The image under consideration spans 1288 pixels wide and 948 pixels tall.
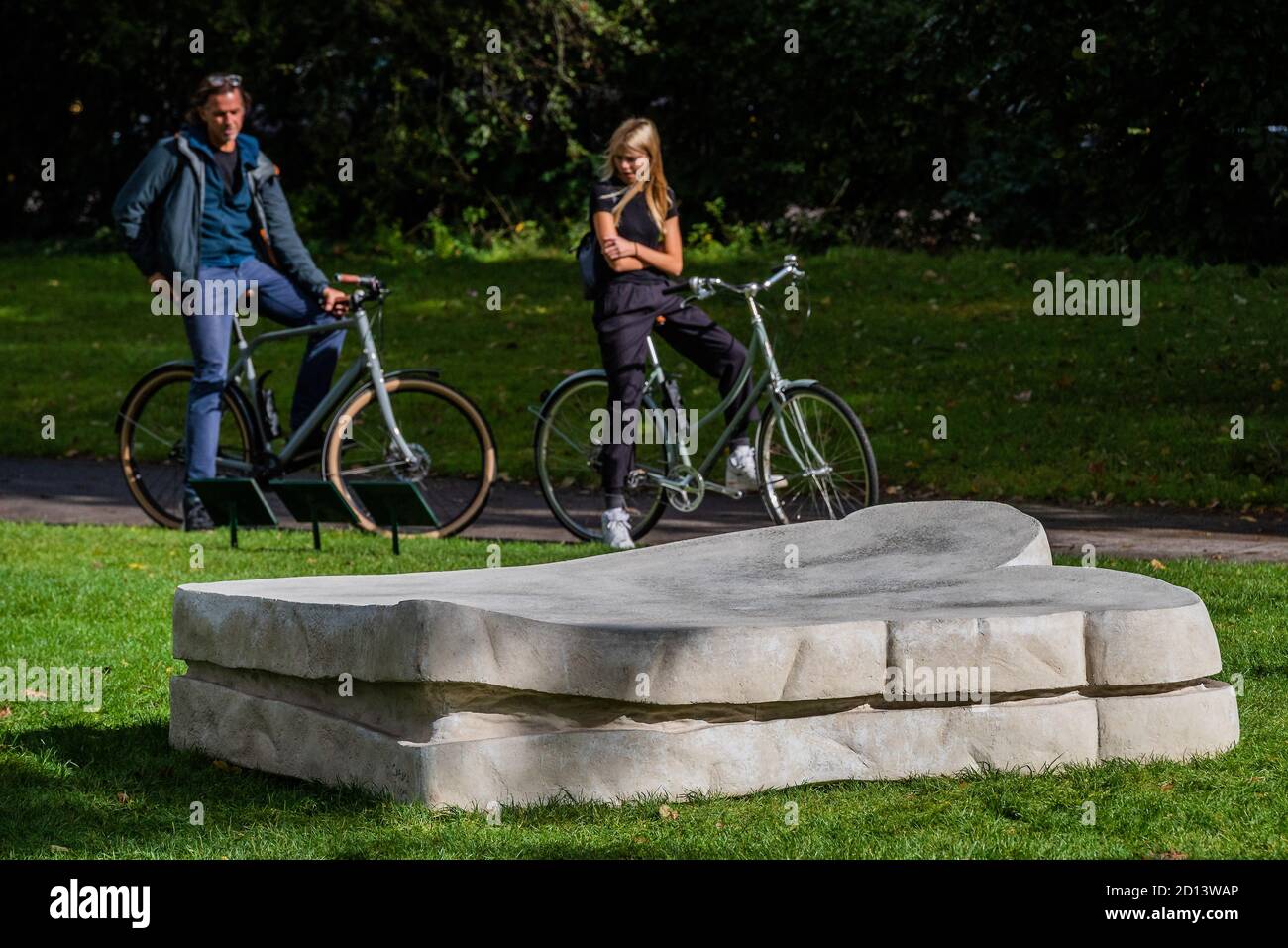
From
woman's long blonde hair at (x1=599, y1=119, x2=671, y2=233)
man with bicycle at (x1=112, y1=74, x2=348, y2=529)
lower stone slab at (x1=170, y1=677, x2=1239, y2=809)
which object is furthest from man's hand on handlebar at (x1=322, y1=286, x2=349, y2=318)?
lower stone slab at (x1=170, y1=677, x2=1239, y2=809)

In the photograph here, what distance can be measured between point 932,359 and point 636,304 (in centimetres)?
647

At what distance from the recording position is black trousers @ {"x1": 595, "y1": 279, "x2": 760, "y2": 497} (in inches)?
344

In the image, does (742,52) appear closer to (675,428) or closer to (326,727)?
(675,428)

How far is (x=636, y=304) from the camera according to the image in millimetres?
8766

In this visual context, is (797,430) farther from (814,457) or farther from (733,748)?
(733,748)

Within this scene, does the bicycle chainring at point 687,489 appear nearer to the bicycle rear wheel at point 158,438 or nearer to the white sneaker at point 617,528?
the white sneaker at point 617,528

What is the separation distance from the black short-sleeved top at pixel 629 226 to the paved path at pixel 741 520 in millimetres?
1395

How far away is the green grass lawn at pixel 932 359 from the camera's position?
11500 millimetres

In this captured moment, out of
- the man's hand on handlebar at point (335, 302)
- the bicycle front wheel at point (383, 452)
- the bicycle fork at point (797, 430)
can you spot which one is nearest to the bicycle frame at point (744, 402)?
the bicycle fork at point (797, 430)

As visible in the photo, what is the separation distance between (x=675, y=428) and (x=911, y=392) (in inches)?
203

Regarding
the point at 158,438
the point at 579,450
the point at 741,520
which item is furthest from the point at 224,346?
the point at 741,520

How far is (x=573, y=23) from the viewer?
21.6 meters

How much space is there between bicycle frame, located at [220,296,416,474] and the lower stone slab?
14.3 ft

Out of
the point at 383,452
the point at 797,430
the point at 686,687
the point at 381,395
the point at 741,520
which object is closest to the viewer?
the point at 686,687
